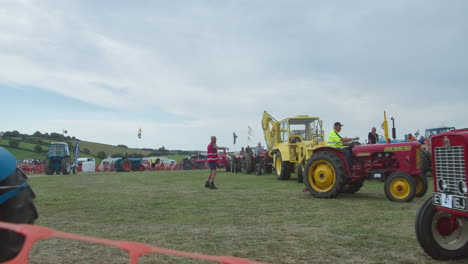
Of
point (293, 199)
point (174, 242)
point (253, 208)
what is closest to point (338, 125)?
point (293, 199)

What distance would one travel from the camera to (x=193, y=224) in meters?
4.60

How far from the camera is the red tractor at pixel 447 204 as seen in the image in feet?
9.52

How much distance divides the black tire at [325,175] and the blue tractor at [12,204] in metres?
5.41

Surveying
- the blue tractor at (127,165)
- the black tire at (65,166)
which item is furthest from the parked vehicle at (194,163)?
the black tire at (65,166)

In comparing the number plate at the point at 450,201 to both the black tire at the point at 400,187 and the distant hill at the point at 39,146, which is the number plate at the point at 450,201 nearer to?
the black tire at the point at 400,187

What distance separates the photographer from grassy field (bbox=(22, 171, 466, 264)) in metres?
3.26

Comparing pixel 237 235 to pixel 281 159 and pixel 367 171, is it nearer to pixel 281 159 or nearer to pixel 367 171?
pixel 367 171

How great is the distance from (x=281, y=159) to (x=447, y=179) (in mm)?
9693

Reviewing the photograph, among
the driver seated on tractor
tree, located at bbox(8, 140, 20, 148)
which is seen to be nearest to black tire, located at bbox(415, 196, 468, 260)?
the driver seated on tractor

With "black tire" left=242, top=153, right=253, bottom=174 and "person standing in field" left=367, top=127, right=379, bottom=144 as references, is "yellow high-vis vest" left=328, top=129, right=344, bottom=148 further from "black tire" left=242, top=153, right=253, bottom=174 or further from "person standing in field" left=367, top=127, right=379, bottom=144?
"black tire" left=242, top=153, right=253, bottom=174

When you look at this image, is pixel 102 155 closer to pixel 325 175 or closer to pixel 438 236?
pixel 325 175

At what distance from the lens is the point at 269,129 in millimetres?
15172

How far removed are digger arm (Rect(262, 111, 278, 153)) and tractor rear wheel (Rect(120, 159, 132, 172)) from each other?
50.0ft

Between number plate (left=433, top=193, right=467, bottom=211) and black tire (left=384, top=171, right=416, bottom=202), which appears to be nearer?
number plate (left=433, top=193, right=467, bottom=211)
